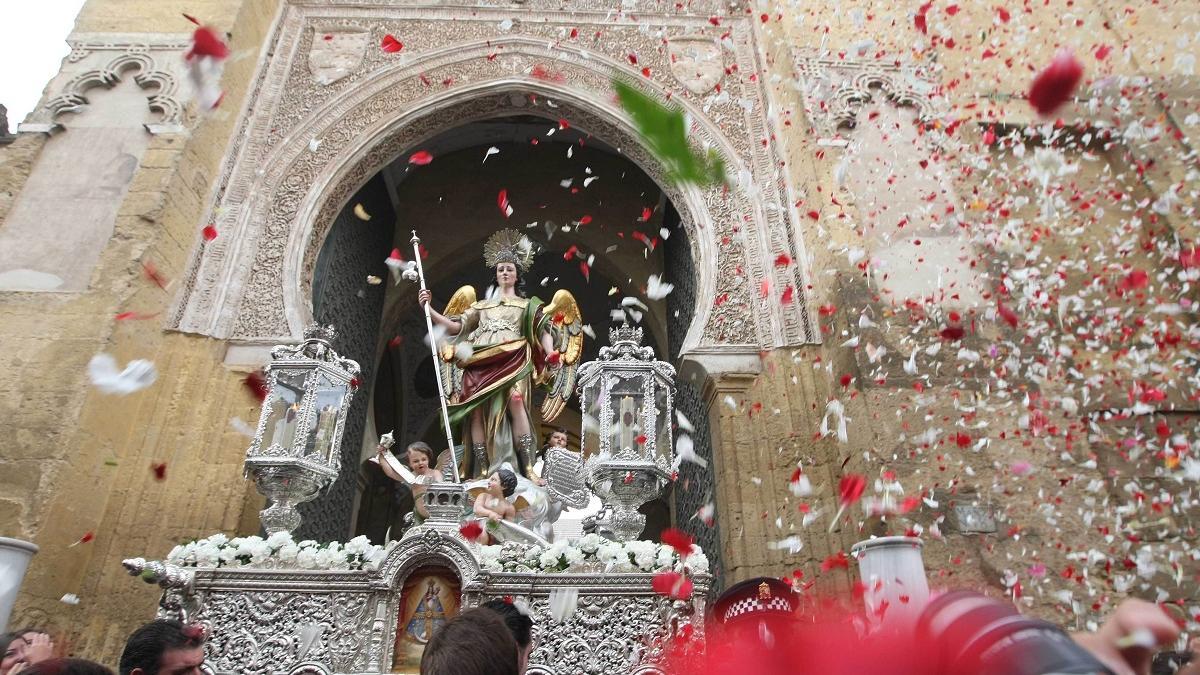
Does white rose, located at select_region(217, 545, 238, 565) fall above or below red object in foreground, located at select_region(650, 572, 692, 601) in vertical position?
above

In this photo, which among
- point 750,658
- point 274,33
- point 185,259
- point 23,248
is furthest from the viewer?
point 274,33

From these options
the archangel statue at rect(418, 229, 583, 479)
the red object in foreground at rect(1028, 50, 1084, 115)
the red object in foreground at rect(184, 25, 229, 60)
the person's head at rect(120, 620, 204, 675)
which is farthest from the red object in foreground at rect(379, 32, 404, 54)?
the person's head at rect(120, 620, 204, 675)

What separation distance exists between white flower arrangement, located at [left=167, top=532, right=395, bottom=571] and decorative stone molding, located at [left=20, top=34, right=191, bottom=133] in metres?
3.13

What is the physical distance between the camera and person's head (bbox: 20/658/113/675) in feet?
3.85

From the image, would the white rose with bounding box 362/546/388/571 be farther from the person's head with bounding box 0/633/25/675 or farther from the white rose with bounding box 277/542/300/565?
the person's head with bounding box 0/633/25/675

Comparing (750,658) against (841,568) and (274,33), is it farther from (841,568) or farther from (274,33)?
(274,33)

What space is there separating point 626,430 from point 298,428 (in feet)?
5.28

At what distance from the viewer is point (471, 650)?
3.69 ft

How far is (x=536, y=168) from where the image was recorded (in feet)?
27.8

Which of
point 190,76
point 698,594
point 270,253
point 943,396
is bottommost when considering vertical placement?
point 698,594

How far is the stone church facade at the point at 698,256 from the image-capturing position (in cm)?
394

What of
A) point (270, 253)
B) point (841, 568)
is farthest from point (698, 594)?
point (270, 253)

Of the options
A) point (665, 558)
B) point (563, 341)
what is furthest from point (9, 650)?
point (563, 341)

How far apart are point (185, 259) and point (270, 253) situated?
0.51 m
